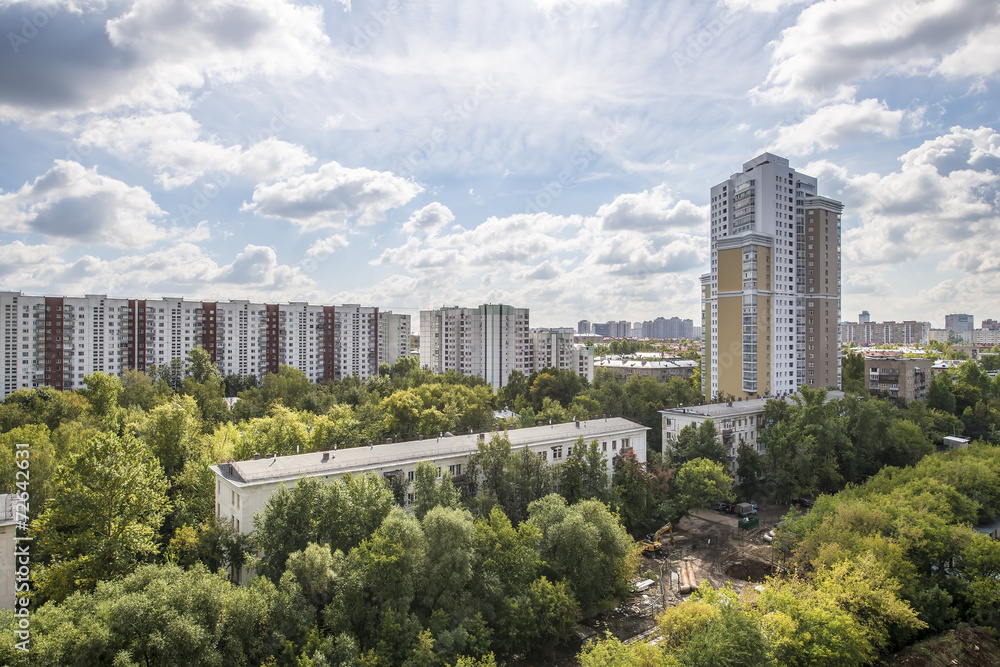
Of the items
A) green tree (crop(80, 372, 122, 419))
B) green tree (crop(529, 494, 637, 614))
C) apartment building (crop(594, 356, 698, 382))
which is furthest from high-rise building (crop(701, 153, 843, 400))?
green tree (crop(80, 372, 122, 419))

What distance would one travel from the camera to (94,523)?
53.8 ft

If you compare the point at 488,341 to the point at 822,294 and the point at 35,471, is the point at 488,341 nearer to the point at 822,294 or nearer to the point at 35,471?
the point at 822,294

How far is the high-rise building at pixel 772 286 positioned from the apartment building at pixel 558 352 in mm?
21238

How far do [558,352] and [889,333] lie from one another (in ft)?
360

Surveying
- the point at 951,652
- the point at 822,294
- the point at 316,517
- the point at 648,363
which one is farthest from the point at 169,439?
the point at 648,363

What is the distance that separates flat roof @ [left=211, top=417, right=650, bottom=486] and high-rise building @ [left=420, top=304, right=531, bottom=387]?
106ft

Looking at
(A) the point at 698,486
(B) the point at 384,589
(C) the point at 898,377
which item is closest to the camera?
(B) the point at 384,589

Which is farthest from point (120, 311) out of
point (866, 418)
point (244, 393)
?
point (866, 418)

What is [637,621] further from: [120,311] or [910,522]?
[120,311]

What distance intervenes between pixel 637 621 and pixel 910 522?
11.3m

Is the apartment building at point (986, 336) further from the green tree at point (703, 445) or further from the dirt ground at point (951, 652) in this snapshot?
the dirt ground at point (951, 652)

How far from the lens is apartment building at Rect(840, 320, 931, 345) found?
5054 inches

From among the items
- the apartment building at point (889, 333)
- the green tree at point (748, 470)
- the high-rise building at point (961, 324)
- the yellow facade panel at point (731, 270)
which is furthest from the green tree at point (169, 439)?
the high-rise building at point (961, 324)

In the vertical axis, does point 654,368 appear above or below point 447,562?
above
